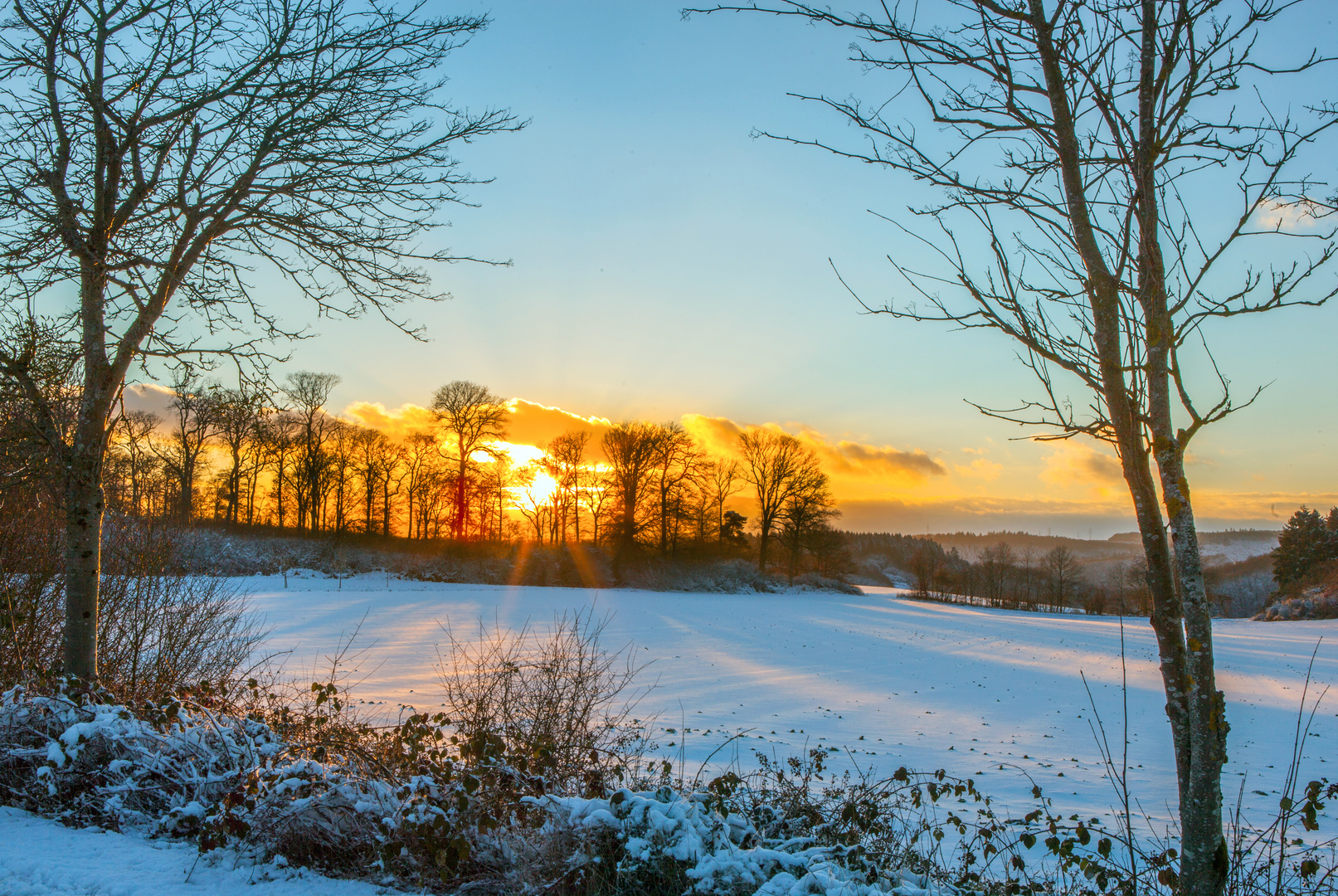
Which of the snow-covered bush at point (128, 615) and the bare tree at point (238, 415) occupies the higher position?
the bare tree at point (238, 415)

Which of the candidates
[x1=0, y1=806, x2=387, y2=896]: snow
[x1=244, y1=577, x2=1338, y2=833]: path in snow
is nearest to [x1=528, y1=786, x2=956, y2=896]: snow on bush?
[x1=0, y1=806, x2=387, y2=896]: snow

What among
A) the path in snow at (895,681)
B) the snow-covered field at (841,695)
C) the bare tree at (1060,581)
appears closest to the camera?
the snow-covered field at (841,695)

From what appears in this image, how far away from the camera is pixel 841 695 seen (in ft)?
46.9

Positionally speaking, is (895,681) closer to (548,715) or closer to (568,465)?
(548,715)

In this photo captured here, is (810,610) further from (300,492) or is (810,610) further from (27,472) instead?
(27,472)

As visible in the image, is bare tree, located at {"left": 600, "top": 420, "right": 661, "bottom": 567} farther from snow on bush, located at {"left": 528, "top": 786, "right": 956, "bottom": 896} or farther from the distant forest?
snow on bush, located at {"left": 528, "top": 786, "right": 956, "bottom": 896}

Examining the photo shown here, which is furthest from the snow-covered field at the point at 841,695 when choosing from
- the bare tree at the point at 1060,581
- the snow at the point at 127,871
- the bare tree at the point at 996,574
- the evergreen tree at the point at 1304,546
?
the bare tree at the point at 1060,581

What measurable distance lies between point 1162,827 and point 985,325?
21.5 ft

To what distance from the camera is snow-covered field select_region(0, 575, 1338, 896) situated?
139 inches

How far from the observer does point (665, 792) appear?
3.65 metres

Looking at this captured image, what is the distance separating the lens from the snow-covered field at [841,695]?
3531 millimetres

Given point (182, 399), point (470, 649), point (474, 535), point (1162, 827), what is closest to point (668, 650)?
point (470, 649)

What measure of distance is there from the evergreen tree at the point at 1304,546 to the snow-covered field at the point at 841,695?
25.8 m

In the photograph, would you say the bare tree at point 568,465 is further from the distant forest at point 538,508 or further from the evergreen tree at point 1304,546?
the evergreen tree at point 1304,546
